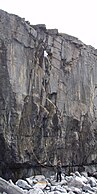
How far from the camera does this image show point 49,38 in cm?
2642

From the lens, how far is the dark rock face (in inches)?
858

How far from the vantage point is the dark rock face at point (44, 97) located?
21.8m

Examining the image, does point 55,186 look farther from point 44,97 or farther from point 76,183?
point 44,97

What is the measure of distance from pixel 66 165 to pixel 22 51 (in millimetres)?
9722

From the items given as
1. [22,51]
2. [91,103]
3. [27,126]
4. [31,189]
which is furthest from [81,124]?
[31,189]

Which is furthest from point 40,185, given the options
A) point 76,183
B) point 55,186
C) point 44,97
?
point 44,97

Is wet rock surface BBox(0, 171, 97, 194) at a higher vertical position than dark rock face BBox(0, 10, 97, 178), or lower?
lower

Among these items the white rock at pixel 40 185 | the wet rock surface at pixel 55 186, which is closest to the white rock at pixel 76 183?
the wet rock surface at pixel 55 186

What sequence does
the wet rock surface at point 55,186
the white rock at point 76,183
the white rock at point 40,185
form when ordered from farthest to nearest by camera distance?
1. the white rock at point 76,183
2. the white rock at point 40,185
3. the wet rock surface at point 55,186

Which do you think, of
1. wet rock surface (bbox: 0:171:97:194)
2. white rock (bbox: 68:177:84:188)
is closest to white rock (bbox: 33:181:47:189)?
wet rock surface (bbox: 0:171:97:194)

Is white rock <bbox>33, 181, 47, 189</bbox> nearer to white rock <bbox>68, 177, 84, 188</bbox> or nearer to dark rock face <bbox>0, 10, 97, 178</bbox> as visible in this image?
white rock <bbox>68, 177, 84, 188</bbox>

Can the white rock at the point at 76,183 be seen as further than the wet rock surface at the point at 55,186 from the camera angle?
Yes

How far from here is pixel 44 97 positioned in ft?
82.0

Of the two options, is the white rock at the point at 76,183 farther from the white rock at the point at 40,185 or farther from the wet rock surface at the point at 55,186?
the white rock at the point at 40,185
